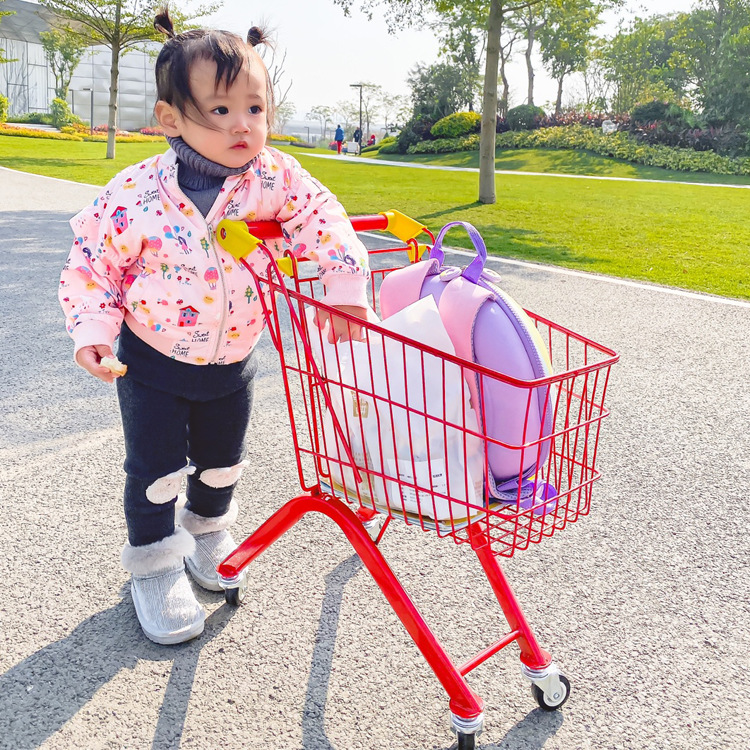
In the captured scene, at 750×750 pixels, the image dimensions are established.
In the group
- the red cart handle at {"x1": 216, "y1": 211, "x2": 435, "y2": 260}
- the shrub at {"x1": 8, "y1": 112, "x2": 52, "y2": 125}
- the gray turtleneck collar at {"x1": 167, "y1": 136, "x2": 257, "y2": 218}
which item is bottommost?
the red cart handle at {"x1": 216, "y1": 211, "x2": 435, "y2": 260}

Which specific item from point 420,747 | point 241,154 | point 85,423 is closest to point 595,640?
point 420,747

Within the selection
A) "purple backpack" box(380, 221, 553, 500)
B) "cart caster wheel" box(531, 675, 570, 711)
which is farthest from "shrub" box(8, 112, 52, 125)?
"cart caster wheel" box(531, 675, 570, 711)

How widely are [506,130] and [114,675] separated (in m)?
29.5

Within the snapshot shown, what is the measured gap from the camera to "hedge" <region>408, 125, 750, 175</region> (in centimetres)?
2180

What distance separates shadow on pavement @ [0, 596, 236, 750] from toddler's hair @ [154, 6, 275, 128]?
1374 millimetres

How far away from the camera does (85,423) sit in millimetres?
3506

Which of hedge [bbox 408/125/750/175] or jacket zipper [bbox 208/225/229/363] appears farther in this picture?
hedge [bbox 408/125/750/175]

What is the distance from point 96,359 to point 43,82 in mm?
49655

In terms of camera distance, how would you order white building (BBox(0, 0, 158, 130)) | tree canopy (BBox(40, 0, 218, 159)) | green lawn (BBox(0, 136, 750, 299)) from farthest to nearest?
white building (BBox(0, 0, 158, 130)) < tree canopy (BBox(40, 0, 218, 159)) < green lawn (BBox(0, 136, 750, 299))

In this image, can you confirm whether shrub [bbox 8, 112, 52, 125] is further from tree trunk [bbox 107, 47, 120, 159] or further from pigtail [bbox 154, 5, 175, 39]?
pigtail [bbox 154, 5, 175, 39]

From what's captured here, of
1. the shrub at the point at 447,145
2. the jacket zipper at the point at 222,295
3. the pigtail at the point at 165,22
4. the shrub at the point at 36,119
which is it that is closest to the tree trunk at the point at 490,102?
the pigtail at the point at 165,22

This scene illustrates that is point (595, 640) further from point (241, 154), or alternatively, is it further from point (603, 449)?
point (241, 154)

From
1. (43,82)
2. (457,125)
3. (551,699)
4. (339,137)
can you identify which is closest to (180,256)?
(551,699)

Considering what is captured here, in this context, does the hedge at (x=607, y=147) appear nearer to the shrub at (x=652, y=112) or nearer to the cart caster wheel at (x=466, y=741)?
the shrub at (x=652, y=112)
